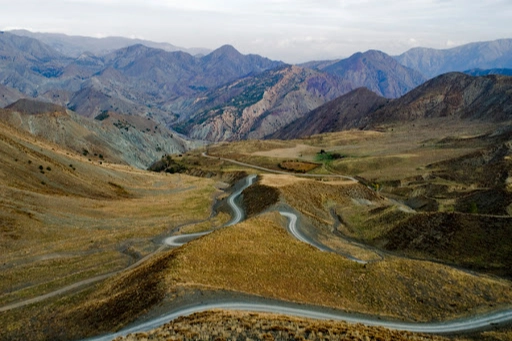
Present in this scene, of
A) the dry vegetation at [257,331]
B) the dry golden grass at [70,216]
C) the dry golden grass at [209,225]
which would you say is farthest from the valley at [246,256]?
the dry golden grass at [209,225]

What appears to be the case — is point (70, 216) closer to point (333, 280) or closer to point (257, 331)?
point (333, 280)

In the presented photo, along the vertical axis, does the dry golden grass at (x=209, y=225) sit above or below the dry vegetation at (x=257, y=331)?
below

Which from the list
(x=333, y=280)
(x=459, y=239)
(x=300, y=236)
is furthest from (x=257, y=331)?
(x=459, y=239)

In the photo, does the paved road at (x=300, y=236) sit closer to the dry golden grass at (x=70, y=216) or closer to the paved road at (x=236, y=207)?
the paved road at (x=236, y=207)

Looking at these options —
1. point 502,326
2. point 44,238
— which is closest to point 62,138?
point 44,238

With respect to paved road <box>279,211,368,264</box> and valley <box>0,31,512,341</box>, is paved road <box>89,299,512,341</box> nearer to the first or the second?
valley <box>0,31,512,341</box>

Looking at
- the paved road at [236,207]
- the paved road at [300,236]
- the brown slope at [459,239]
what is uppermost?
the brown slope at [459,239]

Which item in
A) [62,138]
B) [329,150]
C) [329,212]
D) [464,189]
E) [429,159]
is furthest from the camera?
[62,138]

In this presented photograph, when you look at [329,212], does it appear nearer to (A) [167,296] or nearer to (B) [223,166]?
(A) [167,296]
